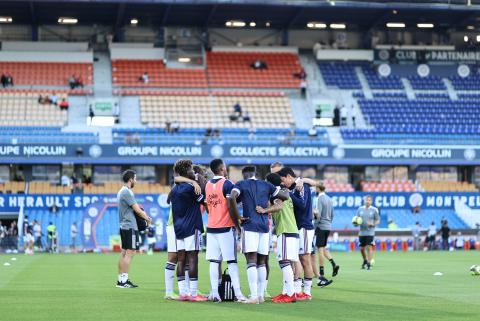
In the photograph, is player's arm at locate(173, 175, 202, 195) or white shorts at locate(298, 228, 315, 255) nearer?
player's arm at locate(173, 175, 202, 195)

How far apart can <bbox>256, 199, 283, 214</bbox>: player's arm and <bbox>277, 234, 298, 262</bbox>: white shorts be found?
58 centimetres

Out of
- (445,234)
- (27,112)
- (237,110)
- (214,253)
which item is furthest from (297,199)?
(237,110)

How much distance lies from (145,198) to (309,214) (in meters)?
31.7

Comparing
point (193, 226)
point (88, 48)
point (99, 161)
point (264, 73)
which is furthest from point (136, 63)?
point (193, 226)

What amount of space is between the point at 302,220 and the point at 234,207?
2.40 meters

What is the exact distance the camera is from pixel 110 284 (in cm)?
2138

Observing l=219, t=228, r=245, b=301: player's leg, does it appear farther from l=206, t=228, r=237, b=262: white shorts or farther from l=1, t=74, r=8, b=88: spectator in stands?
l=1, t=74, r=8, b=88: spectator in stands

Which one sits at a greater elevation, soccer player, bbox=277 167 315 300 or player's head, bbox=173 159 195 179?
player's head, bbox=173 159 195 179

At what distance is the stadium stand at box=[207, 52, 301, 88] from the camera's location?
66125 mm

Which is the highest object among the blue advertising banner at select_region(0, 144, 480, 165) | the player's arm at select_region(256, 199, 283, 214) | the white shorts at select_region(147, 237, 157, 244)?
the blue advertising banner at select_region(0, 144, 480, 165)

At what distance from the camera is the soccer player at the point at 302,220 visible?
17489 mm

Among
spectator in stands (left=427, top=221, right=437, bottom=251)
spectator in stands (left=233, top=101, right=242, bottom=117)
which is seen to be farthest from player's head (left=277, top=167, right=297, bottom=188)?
spectator in stands (left=233, top=101, right=242, bottom=117)

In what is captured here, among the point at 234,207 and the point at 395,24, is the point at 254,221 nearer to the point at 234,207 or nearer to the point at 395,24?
the point at 234,207

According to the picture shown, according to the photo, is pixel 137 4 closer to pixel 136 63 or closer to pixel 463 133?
pixel 136 63
